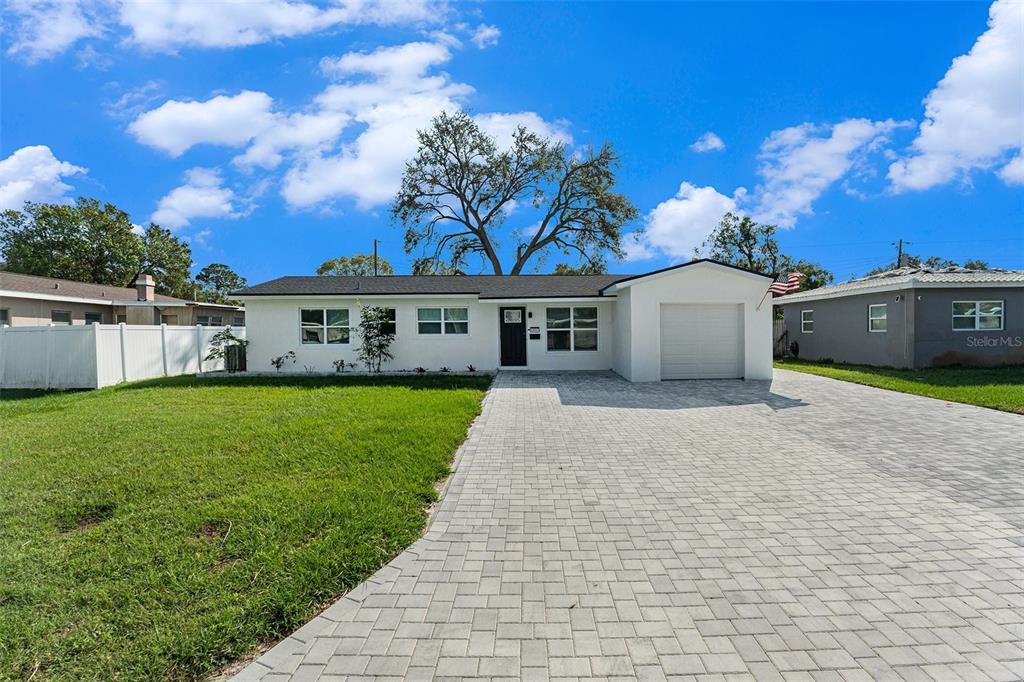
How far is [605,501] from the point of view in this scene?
4578 millimetres

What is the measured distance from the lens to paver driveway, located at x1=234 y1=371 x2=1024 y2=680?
2467 millimetres

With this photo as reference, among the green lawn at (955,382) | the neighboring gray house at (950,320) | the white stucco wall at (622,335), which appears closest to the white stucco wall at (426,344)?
the white stucco wall at (622,335)

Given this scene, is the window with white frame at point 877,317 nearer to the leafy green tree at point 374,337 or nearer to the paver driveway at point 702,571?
the paver driveway at point 702,571

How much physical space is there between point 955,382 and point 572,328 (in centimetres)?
1022

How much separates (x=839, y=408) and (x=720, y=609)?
8.05 metres

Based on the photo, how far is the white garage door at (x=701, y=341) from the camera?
13.2 metres

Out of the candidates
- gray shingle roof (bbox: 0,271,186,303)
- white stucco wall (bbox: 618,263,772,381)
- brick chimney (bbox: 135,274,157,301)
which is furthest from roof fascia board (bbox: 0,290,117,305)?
white stucco wall (bbox: 618,263,772,381)

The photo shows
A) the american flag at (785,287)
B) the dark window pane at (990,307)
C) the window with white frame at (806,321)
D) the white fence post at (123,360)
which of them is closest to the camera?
the american flag at (785,287)

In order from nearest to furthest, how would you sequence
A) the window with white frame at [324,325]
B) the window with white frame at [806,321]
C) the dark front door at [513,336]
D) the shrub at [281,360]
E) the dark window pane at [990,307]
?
the dark window pane at [990,307] < the shrub at [281,360] < the window with white frame at [324,325] < the dark front door at [513,336] < the window with white frame at [806,321]

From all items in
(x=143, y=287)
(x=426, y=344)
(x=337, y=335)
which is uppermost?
(x=143, y=287)

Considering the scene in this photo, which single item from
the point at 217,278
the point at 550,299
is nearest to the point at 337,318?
the point at 550,299

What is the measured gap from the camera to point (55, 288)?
65.9 ft

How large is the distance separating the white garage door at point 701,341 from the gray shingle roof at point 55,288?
24.0 metres

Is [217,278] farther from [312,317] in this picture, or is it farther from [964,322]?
[964,322]
